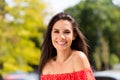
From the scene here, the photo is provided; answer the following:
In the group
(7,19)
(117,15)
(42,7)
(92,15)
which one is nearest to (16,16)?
(7,19)

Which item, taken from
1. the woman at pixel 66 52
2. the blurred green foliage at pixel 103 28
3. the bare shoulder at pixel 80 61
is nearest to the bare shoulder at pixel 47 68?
the woman at pixel 66 52

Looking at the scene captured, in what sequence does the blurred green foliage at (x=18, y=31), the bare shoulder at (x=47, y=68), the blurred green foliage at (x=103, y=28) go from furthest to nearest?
the blurred green foliage at (x=103, y=28), the blurred green foliage at (x=18, y=31), the bare shoulder at (x=47, y=68)

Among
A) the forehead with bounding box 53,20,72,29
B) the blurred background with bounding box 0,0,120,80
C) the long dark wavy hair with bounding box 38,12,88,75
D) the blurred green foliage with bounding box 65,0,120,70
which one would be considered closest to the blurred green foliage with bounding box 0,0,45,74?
the blurred background with bounding box 0,0,120,80

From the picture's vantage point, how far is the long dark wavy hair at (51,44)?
136 cm

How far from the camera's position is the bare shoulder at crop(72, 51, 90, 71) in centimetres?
132

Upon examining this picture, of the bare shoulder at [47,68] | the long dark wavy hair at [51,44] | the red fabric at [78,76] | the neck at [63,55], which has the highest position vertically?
the long dark wavy hair at [51,44]

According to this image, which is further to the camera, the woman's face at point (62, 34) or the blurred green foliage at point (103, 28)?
the blurred green foliage at point (103, 28)

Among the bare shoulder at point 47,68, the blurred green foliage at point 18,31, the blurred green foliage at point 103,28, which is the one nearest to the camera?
the bare shoulder at point 47,68

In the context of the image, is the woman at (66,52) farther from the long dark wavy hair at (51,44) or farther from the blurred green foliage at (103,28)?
the blurred green foliage at (103,28)

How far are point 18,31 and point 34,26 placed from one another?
→ 35cm

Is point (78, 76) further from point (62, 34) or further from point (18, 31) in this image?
point (18, 31)

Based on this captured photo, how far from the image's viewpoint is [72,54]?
1.37 m

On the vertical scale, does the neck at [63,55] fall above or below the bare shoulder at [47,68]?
above

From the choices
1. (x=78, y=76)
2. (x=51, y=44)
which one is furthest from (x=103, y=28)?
(x=78, y=76)
